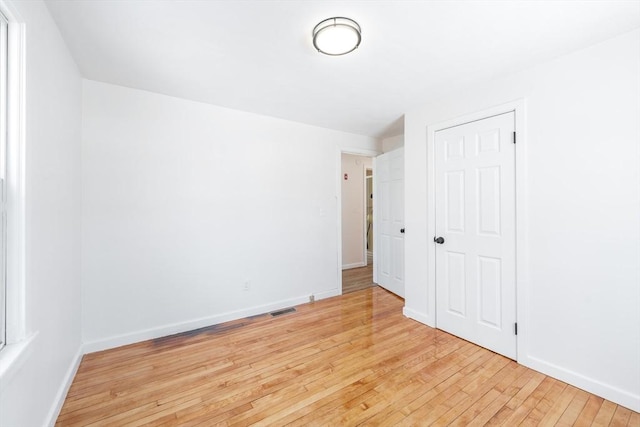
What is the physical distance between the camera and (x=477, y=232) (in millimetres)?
2400

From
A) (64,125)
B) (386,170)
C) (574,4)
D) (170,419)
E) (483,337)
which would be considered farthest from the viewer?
(386,170)

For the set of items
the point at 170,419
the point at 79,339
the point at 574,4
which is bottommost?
the point at 170,419

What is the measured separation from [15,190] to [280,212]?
90.9 inches

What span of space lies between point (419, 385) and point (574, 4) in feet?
8.30

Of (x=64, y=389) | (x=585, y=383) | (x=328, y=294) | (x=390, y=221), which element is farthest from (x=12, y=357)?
(x=390, y=221)

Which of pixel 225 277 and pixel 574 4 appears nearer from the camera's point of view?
pixel 574 4

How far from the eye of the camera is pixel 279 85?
238 cm

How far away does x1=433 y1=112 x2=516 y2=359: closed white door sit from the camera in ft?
7.22

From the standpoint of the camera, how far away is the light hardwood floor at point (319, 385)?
1.57 meters

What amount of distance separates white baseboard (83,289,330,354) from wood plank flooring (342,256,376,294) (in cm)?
91

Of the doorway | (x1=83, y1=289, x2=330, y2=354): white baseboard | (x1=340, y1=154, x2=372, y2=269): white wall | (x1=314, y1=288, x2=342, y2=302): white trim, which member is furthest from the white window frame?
(x1=340, y1=154, x2=372, y2=269): white wall

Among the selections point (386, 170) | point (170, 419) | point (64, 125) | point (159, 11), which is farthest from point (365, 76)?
point (170, 419)

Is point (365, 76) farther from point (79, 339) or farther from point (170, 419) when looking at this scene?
point (79, 339)

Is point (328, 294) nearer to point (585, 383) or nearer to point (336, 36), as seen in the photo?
point (585, 383)
